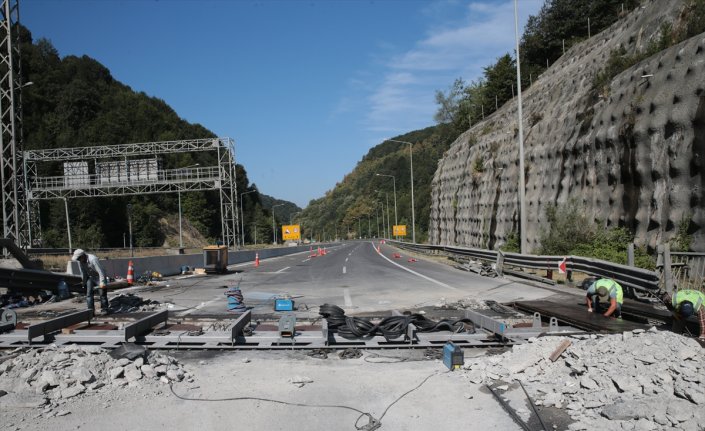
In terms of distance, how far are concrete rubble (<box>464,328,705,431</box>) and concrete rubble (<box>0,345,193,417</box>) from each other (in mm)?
3736

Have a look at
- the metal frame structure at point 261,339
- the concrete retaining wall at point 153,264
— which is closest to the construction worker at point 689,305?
the metal frame structure at point 261,339

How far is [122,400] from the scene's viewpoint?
551 cm

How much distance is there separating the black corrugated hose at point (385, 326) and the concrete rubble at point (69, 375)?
2675 millimetres

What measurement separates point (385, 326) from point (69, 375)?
14.4 ft

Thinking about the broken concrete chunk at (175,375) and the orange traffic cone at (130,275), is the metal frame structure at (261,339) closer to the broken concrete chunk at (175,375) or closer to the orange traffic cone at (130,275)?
the broken concrete chunk at (175,375)

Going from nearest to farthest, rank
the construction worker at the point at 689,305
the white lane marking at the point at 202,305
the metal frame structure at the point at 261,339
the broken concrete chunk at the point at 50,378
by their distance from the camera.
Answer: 1. the broken concrete chunk at the point at 50,378
2. the construction worker at the point at 689,305
3. the metal frame structure at the point at 261,339
4. the white lane marking at the point at 202,305

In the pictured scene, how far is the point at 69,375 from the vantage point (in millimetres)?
5891

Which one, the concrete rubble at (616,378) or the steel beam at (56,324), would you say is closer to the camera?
the concrete rubble at (616,378)

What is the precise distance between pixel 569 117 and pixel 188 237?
265 feet

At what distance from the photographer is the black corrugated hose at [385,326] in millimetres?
8161

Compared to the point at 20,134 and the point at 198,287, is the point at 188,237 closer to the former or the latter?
the point at 20,134

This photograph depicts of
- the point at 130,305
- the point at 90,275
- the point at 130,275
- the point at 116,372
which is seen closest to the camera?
the point at 116,372

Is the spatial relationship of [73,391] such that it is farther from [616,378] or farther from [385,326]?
[616,378]

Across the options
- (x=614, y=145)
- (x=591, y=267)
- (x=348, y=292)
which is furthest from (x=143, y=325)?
(x=614, y=145)
